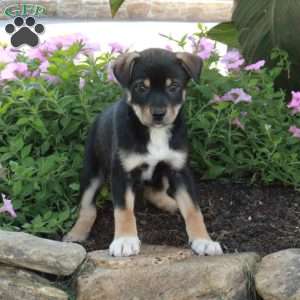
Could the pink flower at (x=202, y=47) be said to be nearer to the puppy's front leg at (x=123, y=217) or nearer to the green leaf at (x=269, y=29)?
the green leaf at (x=269, y=29)

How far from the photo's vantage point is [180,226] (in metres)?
3.44

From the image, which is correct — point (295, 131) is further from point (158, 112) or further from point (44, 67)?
point (44, 67)

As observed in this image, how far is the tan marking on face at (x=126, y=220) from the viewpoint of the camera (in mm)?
3031

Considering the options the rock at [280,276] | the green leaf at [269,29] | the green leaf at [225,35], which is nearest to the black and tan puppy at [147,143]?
the rock at [280,276]

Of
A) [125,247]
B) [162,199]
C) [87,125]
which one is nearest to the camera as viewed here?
[125,247]

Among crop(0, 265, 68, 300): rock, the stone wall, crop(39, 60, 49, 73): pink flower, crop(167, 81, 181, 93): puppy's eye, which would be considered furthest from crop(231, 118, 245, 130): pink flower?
the stone wall

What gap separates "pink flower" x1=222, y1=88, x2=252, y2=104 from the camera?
358 centimetres

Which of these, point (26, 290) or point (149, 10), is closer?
point (26, 290)

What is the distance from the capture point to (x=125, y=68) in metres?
3.07

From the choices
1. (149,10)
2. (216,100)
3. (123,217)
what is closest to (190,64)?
(216,100)

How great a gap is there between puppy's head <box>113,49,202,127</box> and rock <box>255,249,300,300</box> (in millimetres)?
732

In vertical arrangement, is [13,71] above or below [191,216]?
above

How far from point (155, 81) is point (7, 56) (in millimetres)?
1379

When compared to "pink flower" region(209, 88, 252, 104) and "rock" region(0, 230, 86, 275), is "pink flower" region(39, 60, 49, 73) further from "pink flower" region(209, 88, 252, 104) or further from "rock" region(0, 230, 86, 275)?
"rock" region(0, 230, 86, 275)
